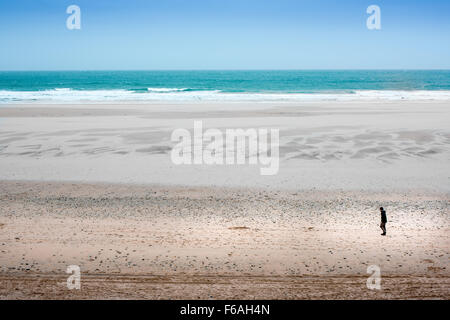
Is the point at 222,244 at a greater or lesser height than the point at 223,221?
lesser

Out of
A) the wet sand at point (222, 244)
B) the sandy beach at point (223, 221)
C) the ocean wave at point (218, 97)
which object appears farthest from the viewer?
the ocean wave at point (218, 97)

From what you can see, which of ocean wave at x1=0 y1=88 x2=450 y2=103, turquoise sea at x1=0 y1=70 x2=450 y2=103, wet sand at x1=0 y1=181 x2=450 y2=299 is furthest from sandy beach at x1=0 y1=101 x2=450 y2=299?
turquoise sea at x1=0 y1=70 x2=450 y2=103

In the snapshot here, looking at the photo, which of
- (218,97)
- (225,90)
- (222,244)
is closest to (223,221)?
(222,244)

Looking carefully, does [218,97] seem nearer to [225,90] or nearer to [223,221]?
[225,90]

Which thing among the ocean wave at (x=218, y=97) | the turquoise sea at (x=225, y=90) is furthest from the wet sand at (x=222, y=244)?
the turquoise sea at (x=225, y=90)

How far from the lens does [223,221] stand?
7.63 metres

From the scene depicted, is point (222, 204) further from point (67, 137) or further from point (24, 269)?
point (67, 137)

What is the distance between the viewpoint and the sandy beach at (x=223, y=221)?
5.34 m

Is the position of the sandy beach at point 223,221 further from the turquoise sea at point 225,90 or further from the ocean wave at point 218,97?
→ the turquoise sea at point 225,90

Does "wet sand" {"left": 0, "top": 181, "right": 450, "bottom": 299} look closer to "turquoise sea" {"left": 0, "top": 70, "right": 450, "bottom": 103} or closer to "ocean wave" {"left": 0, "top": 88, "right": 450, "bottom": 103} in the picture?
"ocean wave" {"left": 0, "top": 88, "right": 450, "bottom": 103}

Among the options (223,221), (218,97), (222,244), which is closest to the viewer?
(222,244)

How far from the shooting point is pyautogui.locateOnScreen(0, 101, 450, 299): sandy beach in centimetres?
534
